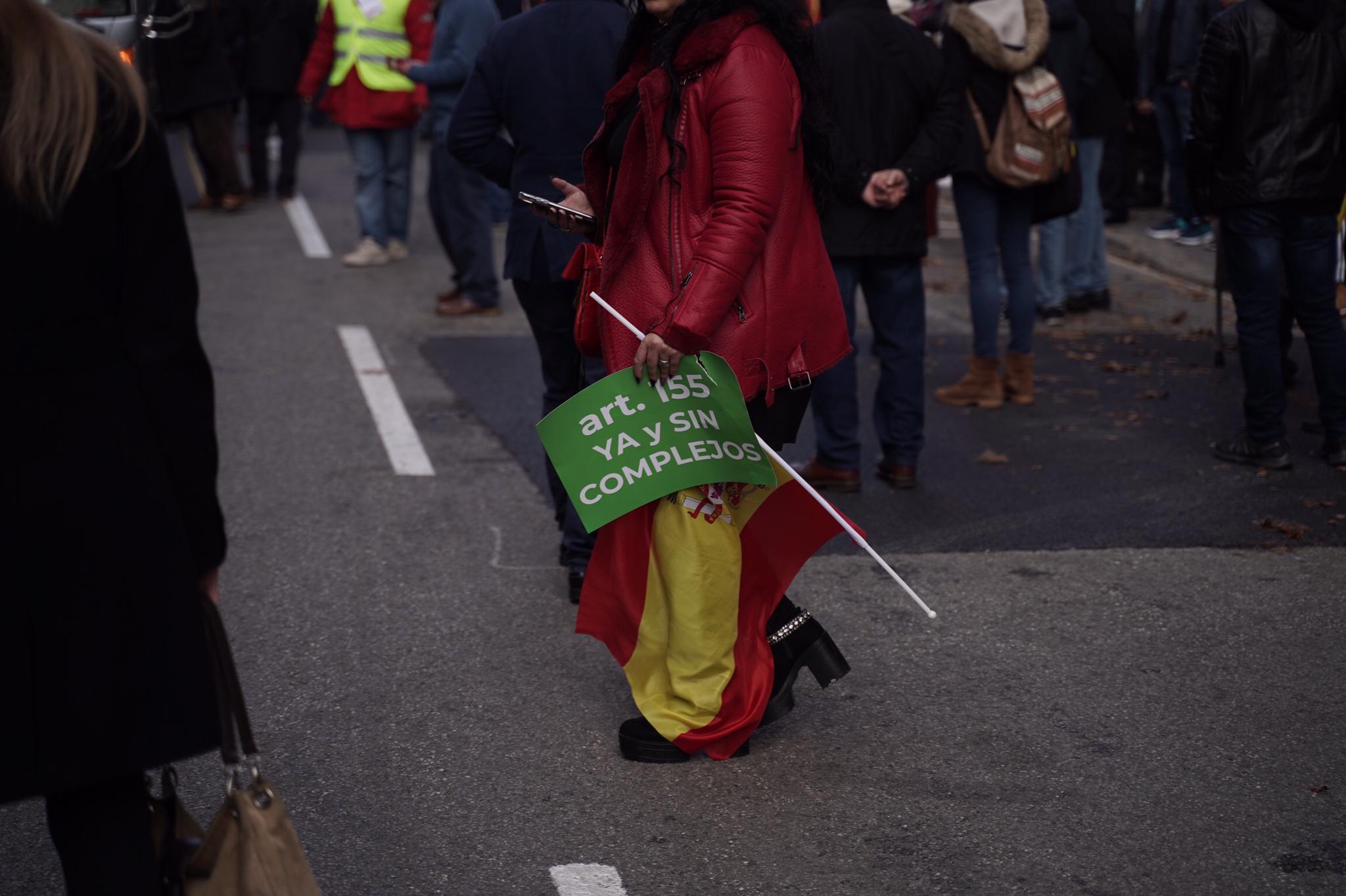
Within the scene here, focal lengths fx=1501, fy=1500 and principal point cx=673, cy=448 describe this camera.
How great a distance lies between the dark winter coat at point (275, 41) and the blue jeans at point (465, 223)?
14.6ft

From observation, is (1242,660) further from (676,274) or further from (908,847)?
(676,274)

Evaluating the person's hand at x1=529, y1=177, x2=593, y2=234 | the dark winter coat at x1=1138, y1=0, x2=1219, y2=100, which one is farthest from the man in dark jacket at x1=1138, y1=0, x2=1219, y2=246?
the person's hand at x1=529, y1=177, x2=593, y2=234

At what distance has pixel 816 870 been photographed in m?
3.21

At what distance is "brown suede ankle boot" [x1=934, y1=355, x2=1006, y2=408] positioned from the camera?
7.30 metres

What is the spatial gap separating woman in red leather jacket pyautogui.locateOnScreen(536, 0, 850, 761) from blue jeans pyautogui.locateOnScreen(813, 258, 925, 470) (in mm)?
2190

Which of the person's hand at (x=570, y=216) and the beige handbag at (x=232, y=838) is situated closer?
the beige handbag at (x=232, y=838)

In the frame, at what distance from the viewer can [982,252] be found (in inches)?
283

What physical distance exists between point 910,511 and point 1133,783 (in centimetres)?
231

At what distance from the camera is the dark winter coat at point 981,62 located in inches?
271

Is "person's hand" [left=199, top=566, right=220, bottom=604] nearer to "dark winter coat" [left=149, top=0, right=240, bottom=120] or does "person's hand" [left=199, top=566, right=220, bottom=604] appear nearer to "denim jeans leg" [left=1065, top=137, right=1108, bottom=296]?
"denim jeans leg" [left=1065, top=137, right=1108, bottom=296]

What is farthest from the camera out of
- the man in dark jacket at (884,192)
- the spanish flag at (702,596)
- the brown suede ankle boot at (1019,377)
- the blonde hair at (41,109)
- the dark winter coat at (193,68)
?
the dark winter coat at (193,68)

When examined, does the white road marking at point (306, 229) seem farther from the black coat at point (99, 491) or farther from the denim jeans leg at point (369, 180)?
the black coat at point (99, 491)

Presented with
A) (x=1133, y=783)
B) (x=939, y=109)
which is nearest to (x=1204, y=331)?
(x=939, y=109)

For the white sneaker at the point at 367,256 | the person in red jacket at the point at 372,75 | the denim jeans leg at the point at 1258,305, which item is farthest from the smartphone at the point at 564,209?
the white sneaker at the point at 367,256
